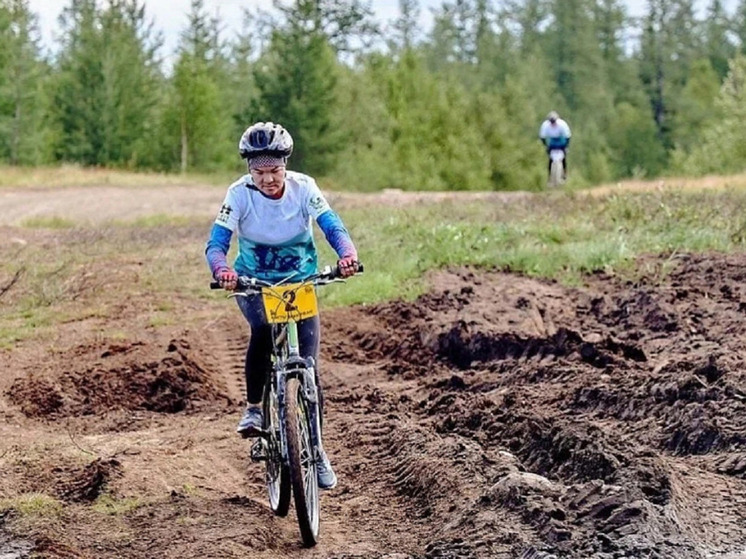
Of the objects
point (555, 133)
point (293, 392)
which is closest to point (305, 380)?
point (293, 392)

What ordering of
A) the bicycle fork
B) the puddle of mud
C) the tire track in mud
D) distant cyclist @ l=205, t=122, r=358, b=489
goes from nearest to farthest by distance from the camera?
the puddle of mud → the bicycle fork → distant cyclist @ l=205, t=122, r=358, b=489 → the tire track in mud

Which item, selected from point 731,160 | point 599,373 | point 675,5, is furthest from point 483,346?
point 675,5

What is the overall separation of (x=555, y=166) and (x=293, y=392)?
2089cm

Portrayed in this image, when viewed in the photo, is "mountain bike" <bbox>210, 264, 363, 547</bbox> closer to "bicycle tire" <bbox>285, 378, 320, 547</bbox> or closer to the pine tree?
"bicycle tire" <bbox>285, 378, 320, 547</bbox>

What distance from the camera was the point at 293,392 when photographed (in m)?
5.67

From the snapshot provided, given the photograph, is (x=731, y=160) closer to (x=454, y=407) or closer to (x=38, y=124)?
(x=38, y=124)

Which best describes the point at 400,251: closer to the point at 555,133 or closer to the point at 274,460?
the point at 274,460

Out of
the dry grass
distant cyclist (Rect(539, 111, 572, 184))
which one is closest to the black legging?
distant cyclist (Rect(539, 111, 572, 184))

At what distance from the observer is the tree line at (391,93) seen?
41.6 meters

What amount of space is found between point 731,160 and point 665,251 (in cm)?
4046

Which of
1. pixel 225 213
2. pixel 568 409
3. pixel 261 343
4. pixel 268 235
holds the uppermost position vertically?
pixel 225 213

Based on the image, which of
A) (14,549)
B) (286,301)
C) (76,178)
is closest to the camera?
(14,549)

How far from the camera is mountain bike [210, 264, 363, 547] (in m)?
5.56

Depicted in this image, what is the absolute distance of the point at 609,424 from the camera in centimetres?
725
